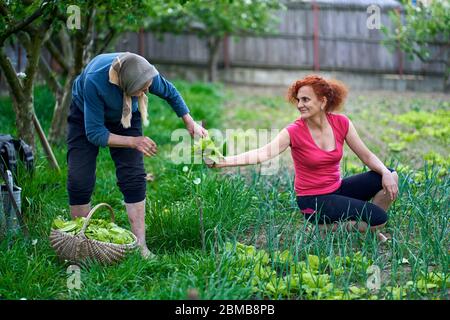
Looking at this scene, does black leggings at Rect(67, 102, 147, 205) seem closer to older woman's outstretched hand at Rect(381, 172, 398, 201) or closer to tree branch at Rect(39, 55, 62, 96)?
older woman's outstretched hand at Rect(381, 172, 398, 201)

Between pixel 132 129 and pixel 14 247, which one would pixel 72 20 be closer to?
pixel 132 129

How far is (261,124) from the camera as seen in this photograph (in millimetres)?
10195

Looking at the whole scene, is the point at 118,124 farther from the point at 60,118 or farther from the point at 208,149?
the point at 60,118

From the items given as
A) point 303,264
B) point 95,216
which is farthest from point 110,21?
point 303,264

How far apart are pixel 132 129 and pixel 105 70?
0.48 metres

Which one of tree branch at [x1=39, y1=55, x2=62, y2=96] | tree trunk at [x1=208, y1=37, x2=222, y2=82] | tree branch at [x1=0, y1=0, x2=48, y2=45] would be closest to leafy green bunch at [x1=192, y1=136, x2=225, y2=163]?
tree branch at [x1=0, y1=0, x2=48, y2=45]

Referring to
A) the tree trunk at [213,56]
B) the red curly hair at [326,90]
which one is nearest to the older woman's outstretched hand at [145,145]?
the red curly hair at [326,90]

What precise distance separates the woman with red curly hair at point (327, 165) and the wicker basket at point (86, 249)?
1.00m

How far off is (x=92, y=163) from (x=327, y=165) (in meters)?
1.53

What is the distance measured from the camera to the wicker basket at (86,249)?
4121 millimetres

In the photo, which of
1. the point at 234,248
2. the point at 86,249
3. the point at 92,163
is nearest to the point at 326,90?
the point at 234,248

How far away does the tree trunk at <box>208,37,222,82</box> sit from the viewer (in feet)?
53.4

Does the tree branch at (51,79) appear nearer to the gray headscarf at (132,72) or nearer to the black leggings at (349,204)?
the gray headscarf at (132,72)

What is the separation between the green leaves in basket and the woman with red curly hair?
2.96 ft
